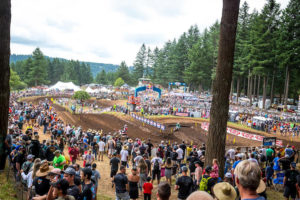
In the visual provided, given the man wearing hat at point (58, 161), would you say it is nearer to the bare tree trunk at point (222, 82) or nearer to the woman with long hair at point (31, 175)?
the woman with long hair at point (31, 175)

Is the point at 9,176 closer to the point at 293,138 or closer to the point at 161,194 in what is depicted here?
the point at 161,194

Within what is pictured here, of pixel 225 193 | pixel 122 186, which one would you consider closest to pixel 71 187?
pixel 122 186

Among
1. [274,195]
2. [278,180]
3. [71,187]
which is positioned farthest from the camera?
[278,180]

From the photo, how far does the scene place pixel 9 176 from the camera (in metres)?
8.13

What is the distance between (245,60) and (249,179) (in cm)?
5516

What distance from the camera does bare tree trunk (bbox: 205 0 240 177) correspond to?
6910 mm

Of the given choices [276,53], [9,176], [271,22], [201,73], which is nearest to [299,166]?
[9,176]

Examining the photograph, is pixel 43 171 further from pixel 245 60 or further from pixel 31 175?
pixel 245 60

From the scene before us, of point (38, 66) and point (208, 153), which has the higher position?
point (38, 66)

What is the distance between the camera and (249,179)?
8.54 ft

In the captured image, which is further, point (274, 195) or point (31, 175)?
point (274, 195)

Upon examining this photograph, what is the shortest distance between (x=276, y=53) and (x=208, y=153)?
4158 cm

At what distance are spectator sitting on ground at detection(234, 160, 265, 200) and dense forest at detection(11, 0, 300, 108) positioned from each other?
140 ft

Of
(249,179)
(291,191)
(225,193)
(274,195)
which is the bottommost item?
(274,195)
